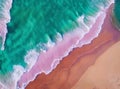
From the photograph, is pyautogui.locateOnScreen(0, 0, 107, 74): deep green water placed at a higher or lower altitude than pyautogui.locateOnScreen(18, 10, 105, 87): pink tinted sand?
higher

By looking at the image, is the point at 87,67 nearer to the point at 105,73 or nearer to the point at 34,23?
the point at 105,73

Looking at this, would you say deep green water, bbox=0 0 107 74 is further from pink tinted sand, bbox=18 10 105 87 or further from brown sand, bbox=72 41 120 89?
brown sand, bbox=72 41 120 89

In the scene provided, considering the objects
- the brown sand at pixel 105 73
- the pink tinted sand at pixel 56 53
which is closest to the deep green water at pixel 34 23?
the pink tinted sand at pixel 56 53

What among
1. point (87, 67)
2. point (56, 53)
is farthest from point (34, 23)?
point (87, 67)

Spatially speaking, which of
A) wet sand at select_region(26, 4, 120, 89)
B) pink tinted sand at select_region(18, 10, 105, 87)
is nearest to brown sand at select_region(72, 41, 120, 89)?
wet sand at select_region(26, 4, 120, 89)

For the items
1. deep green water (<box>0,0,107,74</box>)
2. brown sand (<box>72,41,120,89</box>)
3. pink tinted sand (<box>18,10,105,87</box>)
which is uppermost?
deep green water (<box>0,0,107,74</box>)

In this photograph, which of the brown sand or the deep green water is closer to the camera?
the deep green water

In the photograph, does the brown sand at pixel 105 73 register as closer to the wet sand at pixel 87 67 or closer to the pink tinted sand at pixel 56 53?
the wet sand at pixel 87 67
